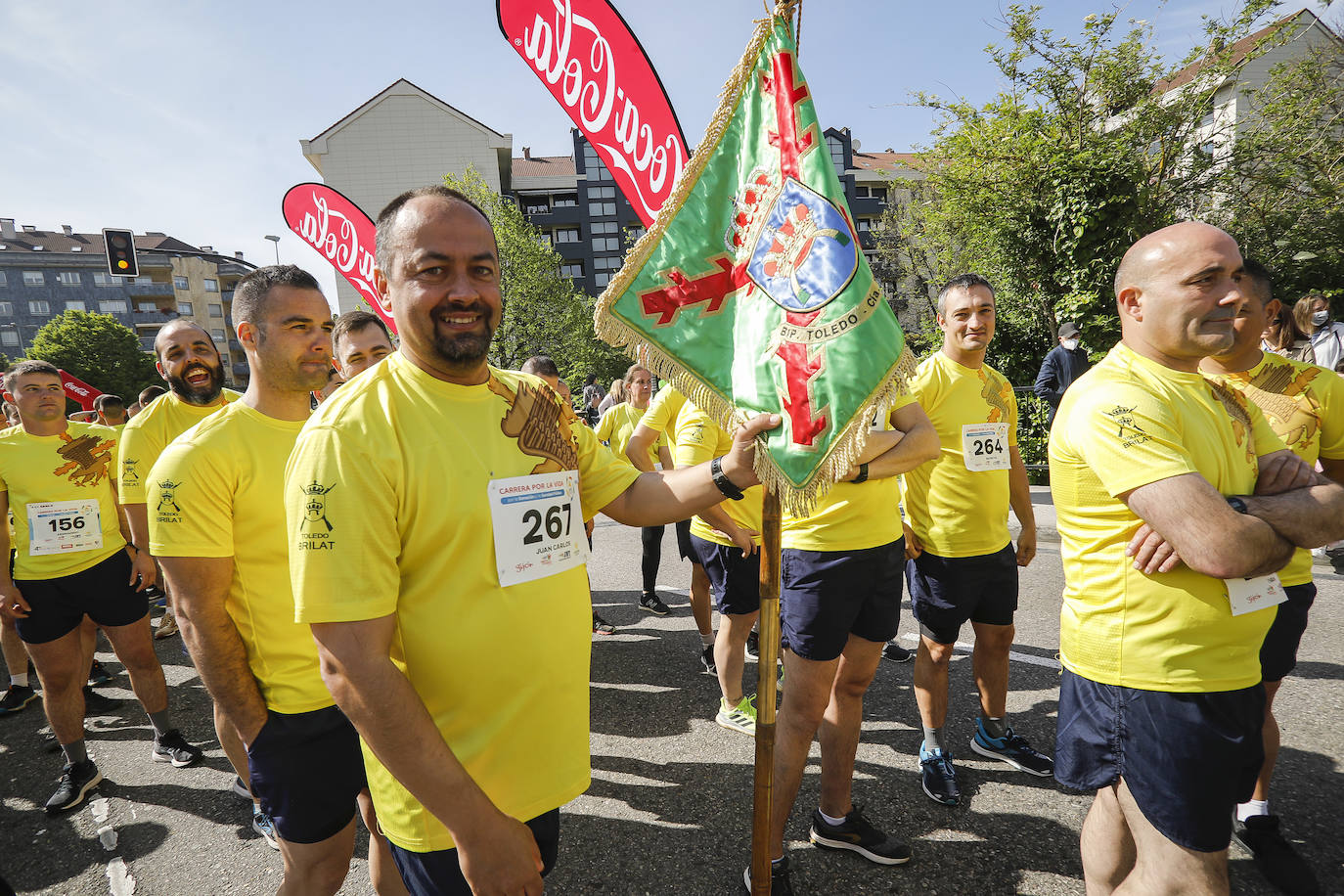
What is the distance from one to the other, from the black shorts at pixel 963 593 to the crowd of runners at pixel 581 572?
0.04 feet

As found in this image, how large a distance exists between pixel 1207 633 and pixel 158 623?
25.9ft

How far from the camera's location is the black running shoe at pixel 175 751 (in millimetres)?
3664

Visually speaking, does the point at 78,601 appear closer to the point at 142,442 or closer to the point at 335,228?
the point at 142,442

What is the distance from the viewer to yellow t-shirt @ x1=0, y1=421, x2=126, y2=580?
3.75 meters

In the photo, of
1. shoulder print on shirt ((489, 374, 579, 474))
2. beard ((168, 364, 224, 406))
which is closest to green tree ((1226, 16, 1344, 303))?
shoulder print on shirt ((489, 374, 579, 474))

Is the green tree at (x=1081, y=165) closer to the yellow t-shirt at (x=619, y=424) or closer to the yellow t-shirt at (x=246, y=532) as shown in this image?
the yellow t-shirt at (x=619, y=424)

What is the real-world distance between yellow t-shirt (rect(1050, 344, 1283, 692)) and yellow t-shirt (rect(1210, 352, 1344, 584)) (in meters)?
0.98

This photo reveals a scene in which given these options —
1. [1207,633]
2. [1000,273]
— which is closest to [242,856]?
[1207,633]

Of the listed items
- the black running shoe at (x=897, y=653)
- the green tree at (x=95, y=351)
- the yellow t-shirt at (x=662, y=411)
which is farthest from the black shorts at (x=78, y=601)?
the green tree at (x=95, y=351)

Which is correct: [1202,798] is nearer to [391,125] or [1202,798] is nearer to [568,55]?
[568,55]

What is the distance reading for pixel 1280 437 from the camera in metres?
2.61

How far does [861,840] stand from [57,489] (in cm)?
485

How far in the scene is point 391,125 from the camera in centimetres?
3731

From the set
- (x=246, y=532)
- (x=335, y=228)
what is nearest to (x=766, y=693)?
(x=246, y=532)
